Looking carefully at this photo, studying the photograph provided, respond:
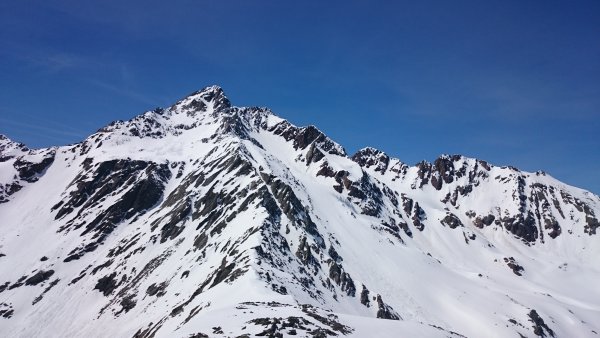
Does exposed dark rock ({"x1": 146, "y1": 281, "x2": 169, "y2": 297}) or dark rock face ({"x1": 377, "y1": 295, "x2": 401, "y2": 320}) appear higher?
exposed dark rock ({"x1": 146, "y1": 281, "x2": 169, "y2": 297})

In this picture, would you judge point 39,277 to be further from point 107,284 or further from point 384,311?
point 384,311

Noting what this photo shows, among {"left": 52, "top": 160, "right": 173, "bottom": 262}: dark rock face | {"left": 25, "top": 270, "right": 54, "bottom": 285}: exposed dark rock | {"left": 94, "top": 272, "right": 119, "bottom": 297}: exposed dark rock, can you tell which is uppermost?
{"left": 52, "top": 160, "right": 173, "bottom": 262}: dark rock face

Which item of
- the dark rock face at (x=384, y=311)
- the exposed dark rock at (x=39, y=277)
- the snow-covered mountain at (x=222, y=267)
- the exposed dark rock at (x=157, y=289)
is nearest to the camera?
the snow-covered mountain at (x=222, y=267)

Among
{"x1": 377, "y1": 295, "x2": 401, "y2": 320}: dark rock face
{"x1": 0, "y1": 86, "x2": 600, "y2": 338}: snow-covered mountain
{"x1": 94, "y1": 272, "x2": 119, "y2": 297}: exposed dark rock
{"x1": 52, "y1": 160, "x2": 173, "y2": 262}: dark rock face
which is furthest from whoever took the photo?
{"x1": 52, "y1": 160, "x2": 173, "y2": 262}: dark rock face

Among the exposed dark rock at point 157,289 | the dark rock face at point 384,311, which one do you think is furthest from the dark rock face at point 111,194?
the dark rock face at point 384,311

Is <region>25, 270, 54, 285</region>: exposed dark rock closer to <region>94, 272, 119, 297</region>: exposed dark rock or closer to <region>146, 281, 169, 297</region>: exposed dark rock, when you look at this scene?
<region>94, 272, 119, 297</region>: exposed dark rock

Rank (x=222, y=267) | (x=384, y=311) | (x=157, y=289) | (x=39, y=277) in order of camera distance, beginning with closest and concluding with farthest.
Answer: (x=222, y=267) < (x=157, y=289) < (x=384, y=311) < (x=39, y=277)

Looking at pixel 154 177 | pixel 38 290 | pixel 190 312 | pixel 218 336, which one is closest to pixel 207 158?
pixel 154 177

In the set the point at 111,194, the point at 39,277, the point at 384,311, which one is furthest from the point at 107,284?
the point at 384,311

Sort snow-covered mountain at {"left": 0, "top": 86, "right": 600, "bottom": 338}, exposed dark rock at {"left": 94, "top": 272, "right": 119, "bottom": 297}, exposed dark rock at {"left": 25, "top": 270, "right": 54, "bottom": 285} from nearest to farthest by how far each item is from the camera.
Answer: snow-covered mountain at {"left": 0, "top": 86, "right": 600, "bottom": 338} → exposed dark rock at {"left": 94, "top": 272, "right": 119, "bottom": 297} → exposed dark rock at {"left": 25, "top": 270, "right": 54, "bottom": 285}

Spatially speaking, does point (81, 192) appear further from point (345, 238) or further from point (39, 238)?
point (345, 238)

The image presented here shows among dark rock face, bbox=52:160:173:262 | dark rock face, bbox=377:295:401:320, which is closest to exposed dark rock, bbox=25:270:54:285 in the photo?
dark rock face, bbox=52:160:173:262

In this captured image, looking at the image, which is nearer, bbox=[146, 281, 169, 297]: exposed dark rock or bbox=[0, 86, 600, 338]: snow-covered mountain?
bbox=[0, 86, 600, 338]: snow-covered mountain

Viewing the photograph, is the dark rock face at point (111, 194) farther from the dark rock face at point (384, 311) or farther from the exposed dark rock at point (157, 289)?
the dark rock face at point (384, 311)
